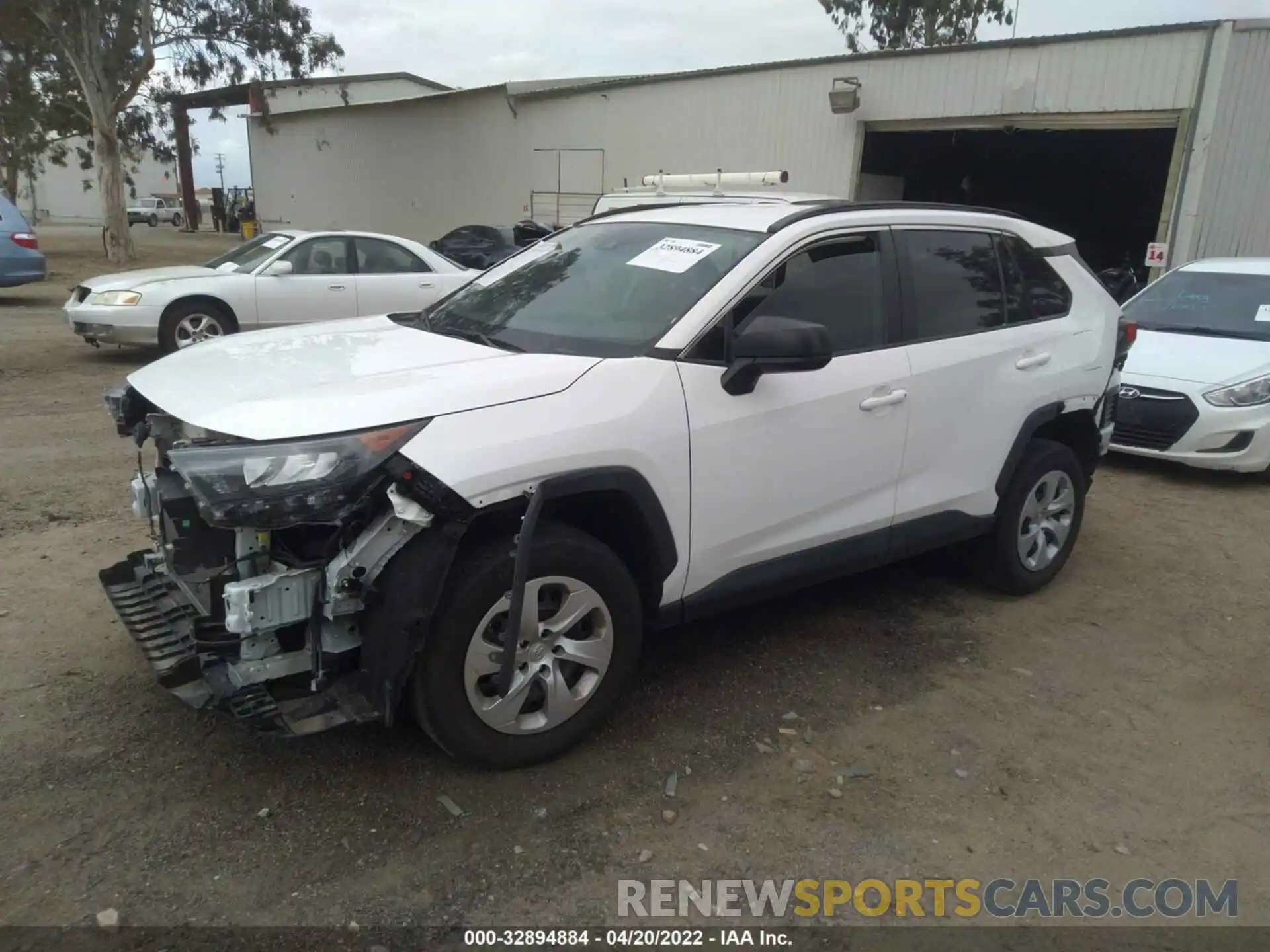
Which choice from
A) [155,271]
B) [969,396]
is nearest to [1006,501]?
[969,396]

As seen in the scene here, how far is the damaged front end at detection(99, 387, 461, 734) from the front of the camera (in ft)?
8.61

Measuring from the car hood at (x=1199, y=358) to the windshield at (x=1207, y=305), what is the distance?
7.5 inches

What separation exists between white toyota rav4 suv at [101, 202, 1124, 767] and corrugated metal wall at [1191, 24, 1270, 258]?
9.29m

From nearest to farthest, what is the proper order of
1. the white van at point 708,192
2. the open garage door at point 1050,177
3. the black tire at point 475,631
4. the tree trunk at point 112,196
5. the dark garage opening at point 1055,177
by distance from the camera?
1. the black tire at point 475,631
2. the white van at point 708,192
3. the open garage door at point 1050,177
4. the dark garage opening at point 1055,177
5. the tree trunk at point 112,196

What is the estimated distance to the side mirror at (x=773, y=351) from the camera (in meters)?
3.16

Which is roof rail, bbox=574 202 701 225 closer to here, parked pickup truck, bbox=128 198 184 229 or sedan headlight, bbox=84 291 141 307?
sedan headlight, bbox=84 291 141 307

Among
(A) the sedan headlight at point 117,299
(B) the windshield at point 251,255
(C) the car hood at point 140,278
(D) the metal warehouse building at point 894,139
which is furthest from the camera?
(D) the metal warehouse building at point 894,139

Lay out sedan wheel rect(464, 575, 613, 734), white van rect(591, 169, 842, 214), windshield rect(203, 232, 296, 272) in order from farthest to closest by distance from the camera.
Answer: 1. windshield rect(203, 232, 296, 272)
2. white van rect(591, 169, 842, 214)
3. sedan wheel rect(464, 575, 613, 734)

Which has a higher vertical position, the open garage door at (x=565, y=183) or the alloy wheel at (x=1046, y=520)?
the open garage door at (x=565, y=183)

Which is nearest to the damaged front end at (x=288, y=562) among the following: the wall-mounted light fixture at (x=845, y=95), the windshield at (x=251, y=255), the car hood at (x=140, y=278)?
the car hood at (x=140, y=278)

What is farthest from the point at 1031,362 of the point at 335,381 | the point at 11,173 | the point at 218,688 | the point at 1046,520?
the point at 11,173

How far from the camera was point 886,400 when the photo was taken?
3828 mm

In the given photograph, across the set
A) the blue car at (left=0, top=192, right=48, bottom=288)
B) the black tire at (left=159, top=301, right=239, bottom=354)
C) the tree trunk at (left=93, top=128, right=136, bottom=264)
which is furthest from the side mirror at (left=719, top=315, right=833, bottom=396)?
the tree trunk at (left=93, top=128, right=136, bottom=264)

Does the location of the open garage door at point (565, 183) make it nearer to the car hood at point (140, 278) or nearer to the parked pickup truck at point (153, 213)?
the car hood at point (140, 278)
